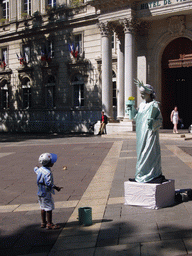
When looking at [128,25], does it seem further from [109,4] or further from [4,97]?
[4,97]

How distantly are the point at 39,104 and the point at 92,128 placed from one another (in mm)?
7118

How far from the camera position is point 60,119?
97.5 feet

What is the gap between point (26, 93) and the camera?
108 feet

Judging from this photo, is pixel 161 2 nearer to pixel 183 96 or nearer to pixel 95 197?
pixel 183 96

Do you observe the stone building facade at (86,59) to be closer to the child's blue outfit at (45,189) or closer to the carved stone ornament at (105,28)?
the carved stone ornament at (105,28)

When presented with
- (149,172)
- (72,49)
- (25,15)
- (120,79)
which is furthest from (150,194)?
(25,15)

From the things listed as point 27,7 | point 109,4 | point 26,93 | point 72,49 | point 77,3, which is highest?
point 27,7

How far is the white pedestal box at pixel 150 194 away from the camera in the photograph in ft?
19.3

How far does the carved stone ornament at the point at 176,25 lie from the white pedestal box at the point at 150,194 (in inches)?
695

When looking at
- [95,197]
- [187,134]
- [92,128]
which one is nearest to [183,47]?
[187,134]

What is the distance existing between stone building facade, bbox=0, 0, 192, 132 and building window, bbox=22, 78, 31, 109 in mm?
89

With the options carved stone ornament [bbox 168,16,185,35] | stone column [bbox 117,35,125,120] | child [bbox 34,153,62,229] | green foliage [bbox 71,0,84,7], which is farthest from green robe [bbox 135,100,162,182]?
green foliage [bbox 71,0,84,7]

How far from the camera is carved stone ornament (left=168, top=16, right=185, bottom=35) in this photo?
71.7 ft

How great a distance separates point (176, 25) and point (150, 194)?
718 inches
